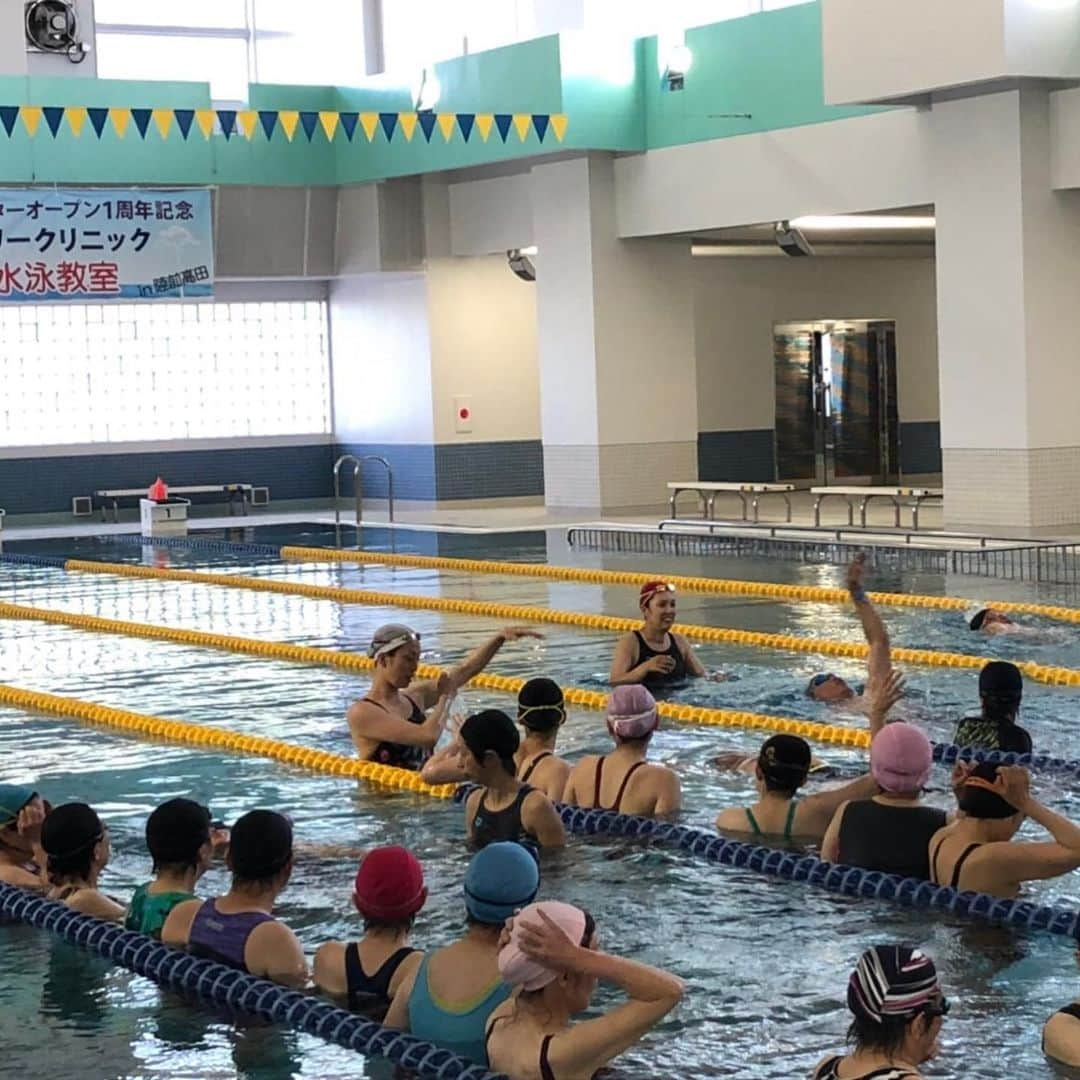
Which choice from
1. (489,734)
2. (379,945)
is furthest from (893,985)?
(489,734)

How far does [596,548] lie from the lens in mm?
19312

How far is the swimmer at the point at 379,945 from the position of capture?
5051 mm

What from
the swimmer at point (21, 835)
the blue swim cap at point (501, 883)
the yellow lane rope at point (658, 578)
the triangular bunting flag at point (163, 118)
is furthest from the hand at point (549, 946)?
the triangular bunting flag at point (163, 118)

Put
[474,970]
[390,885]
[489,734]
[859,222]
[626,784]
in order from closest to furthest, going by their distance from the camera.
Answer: [474,970]
[390,885]
[489,734]
[626,784]
[859,222]

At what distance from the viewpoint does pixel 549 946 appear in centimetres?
362

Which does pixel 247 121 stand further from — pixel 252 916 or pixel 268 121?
pixel 252 916

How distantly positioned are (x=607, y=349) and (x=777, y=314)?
4378mm

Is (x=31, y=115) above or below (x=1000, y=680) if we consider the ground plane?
above

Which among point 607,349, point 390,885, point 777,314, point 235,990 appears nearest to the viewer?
point 390,885

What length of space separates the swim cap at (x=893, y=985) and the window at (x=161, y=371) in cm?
2146

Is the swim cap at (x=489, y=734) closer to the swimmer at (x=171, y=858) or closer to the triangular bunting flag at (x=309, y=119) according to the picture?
the swimmer at (x=171, y=858)

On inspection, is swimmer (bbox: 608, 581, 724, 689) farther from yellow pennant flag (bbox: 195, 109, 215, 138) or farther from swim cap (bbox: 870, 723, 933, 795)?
yellow pennant flag (bbox: 195, 109, 215, 138)

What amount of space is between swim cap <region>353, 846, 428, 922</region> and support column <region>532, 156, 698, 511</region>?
1753 centimetres

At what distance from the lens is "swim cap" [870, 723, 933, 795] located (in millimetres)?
6117
